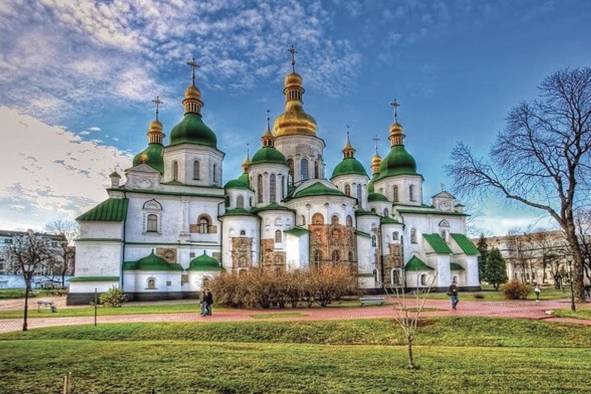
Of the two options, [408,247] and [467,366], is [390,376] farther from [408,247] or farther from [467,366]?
[408,247]

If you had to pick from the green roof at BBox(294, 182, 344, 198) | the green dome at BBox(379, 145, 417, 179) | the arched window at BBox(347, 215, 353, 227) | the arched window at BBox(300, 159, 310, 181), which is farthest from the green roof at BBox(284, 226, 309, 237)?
the green dome at BBox(379, 145, 417, 179)

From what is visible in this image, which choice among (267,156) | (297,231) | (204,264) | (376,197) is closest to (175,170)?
(267,156)

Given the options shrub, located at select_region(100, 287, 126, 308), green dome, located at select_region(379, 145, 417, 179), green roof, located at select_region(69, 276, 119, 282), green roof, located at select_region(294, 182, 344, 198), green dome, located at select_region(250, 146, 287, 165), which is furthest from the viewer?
green dome, located at select_region(379, 145, 417, 179)

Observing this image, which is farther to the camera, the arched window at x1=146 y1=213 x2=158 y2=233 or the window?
the window

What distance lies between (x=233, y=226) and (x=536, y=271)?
69.1 meters

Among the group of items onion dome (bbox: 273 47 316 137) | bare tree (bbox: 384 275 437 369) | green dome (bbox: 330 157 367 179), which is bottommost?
bare tree (bbox: 384 275 437 369)

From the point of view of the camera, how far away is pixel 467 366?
1065 centimetres

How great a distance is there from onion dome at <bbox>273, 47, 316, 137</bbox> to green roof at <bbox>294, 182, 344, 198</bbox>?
34.2ft

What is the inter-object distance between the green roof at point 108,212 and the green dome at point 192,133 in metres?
8.67

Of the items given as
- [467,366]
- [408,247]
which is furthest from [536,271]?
[467,366]

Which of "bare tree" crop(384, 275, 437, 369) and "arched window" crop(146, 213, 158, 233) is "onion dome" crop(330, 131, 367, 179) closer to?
"arched window" crop(146, 213, 158, 233)

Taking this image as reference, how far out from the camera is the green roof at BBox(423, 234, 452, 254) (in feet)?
153

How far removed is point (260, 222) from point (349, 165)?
13815mm

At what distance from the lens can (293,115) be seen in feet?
169
